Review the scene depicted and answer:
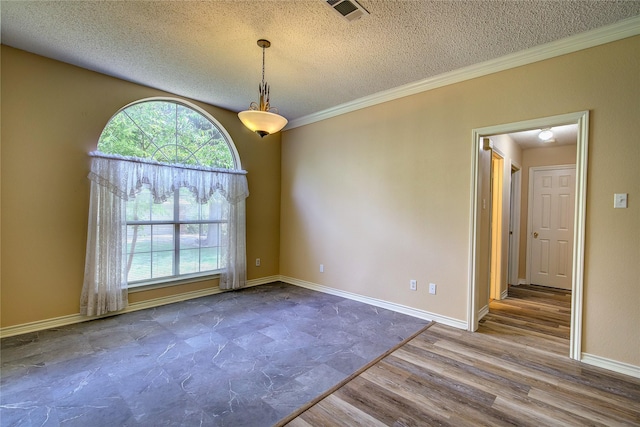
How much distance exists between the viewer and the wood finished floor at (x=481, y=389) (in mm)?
1789

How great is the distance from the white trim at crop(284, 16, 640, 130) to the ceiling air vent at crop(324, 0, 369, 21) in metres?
1.44

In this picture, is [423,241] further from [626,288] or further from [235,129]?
[235,129]

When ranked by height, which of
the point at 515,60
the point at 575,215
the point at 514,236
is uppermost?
the point at 515,60

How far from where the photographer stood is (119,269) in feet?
11.1

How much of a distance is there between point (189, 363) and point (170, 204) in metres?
2.27

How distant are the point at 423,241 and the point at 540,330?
1.51m

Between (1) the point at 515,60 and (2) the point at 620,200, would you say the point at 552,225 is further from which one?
(1) the point at 515,60

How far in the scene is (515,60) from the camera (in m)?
2.80

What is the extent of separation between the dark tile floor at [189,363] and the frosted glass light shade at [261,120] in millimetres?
2026

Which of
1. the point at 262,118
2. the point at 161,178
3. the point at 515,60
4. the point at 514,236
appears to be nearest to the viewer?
the point at 262,118

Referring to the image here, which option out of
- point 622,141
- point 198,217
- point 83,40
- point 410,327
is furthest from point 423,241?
point 83,40

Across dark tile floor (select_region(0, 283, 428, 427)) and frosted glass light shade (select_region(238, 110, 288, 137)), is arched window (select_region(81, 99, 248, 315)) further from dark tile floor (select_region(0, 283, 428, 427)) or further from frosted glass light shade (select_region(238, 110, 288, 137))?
frosted glass light shade (select_region(238, 110, 288, 137))

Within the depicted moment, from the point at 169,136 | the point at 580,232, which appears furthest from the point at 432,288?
the point at 169,136

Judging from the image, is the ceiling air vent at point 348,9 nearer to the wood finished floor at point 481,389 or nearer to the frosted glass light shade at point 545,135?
the wood finished floor at point 481,389
